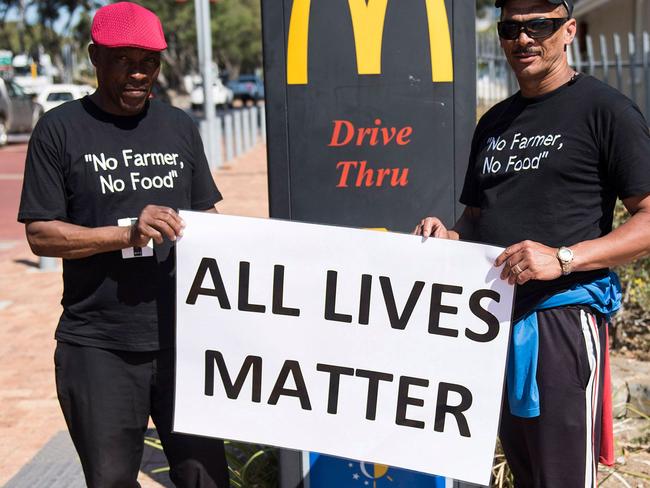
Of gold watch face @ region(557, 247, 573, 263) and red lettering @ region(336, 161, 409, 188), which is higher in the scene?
red lettering @ region(336, 161, 409, 188)

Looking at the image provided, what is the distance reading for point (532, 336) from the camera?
2.63m

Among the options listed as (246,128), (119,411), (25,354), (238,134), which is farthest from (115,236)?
(246,128)

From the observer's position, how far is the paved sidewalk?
5.03 meters

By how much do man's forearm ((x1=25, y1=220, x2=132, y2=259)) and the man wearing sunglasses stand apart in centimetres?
110

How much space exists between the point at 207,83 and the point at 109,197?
16.5m

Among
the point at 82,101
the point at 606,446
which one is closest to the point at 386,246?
the point at 606,446

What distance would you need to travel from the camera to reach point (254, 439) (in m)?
3.02

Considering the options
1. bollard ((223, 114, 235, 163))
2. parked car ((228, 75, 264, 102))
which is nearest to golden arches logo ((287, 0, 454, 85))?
bollard ((223, 114, 235, 163))

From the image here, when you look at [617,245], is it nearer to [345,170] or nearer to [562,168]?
[562,168]

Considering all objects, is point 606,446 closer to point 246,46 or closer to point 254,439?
point 254,439

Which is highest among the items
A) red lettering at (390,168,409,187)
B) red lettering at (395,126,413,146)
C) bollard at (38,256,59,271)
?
red lettering at (395,126,413,146)

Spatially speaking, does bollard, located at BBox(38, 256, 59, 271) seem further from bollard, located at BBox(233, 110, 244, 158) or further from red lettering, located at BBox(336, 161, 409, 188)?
bollard, located at BBox(233, 110, 244, 158)

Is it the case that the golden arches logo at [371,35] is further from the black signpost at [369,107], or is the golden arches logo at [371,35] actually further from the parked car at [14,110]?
the parked car at [14,110]

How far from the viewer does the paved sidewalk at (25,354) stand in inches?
198
